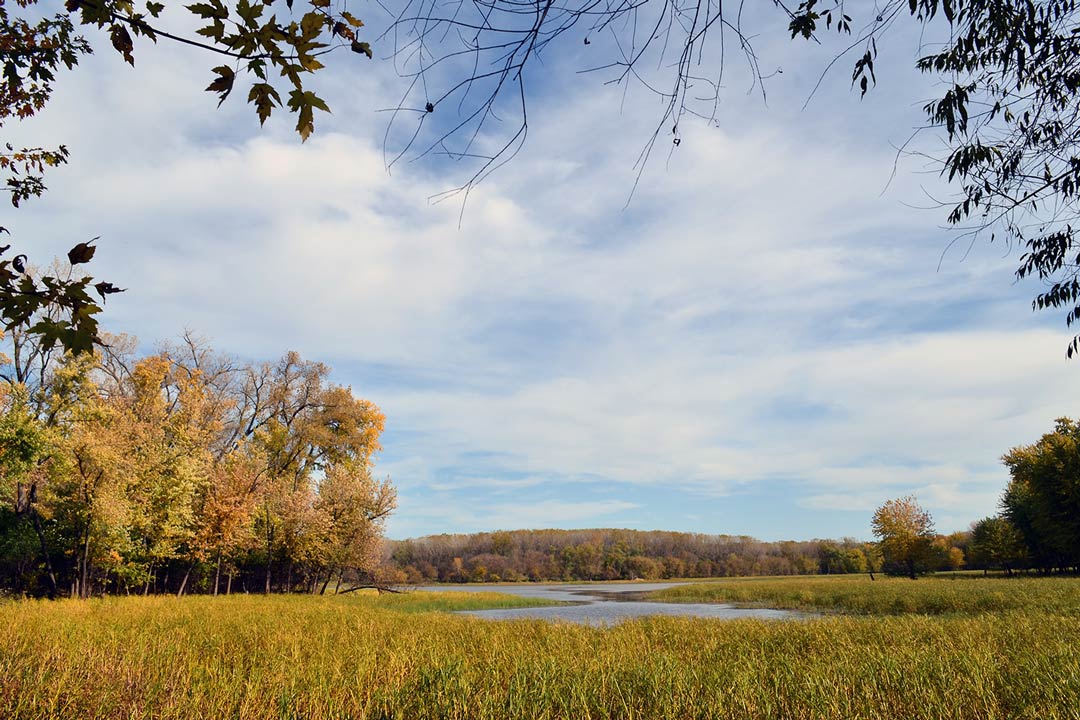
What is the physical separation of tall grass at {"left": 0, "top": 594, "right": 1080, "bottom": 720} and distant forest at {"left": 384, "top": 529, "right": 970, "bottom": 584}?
84.9 metres

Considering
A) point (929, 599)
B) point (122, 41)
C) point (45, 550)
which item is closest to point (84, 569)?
point (45, 550)

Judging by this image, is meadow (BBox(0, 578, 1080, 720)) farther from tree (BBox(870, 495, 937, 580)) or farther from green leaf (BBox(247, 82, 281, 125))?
tree (BBox(870, 495, 937, 580))

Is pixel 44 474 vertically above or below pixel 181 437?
below

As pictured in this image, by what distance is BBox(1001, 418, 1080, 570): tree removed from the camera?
133ft

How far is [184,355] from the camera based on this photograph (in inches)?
1270

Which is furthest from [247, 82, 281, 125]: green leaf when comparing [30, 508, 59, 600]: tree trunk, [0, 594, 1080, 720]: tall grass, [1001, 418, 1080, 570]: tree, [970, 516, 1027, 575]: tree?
[970, 516, 1027, 575]: tree

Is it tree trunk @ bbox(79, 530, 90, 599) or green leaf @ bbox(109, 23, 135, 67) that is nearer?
green leaf @ bbox(109, 23, 135, 67)

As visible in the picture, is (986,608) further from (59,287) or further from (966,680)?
(59,287)

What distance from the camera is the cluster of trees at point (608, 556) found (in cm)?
10344

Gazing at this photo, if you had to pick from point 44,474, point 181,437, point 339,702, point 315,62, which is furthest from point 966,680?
point 181,437

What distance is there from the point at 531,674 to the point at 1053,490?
51322 mm

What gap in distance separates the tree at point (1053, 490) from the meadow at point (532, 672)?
39.0 meters

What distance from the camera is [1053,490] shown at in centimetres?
4191

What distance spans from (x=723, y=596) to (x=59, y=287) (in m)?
41.3
